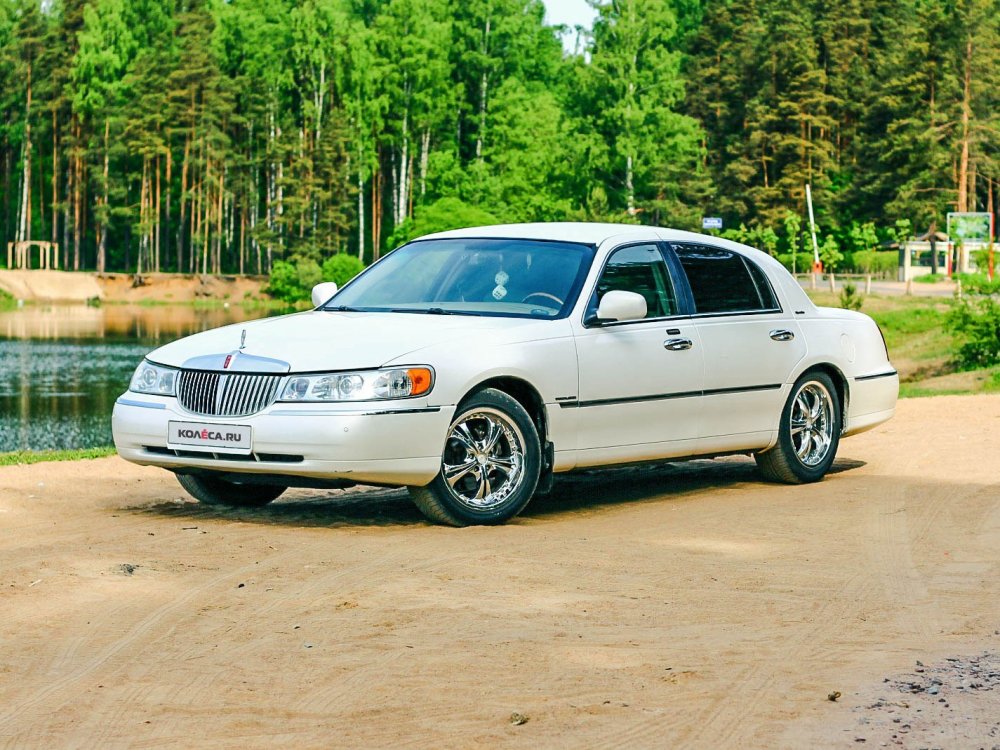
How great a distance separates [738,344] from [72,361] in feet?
131

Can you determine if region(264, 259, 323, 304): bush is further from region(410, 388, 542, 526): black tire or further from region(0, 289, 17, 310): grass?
region(410, 388, 542, 526): black tire

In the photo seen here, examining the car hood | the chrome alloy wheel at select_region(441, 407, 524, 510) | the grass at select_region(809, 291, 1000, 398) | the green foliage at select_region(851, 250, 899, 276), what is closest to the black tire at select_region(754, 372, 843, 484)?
the car hood

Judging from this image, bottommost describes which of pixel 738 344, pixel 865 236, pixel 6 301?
pixel 6 301

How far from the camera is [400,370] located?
28.1ft

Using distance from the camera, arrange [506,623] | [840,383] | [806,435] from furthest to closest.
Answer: [840,383] < [806,435] < [506,623]

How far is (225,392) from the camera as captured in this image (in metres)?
8.77

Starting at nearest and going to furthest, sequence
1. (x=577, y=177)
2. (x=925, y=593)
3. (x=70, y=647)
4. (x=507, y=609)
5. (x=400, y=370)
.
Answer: (x=70, y=647), (x=507, y=609), (x=925, y=593), (x=400, y=370), (x=577, y=177)

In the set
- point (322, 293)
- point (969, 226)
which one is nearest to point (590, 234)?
point (322, 293)

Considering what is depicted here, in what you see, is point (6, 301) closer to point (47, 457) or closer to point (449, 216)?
point (449, 216)

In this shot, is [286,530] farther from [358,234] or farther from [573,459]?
[358,234]

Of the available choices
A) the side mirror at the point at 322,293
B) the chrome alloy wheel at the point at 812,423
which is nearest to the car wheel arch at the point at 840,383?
the chrome alloy wheel at the point at 812,423

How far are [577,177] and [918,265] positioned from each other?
61.4ft

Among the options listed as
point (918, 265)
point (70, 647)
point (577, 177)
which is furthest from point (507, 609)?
point (918, 265)

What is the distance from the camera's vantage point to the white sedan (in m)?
8.58
